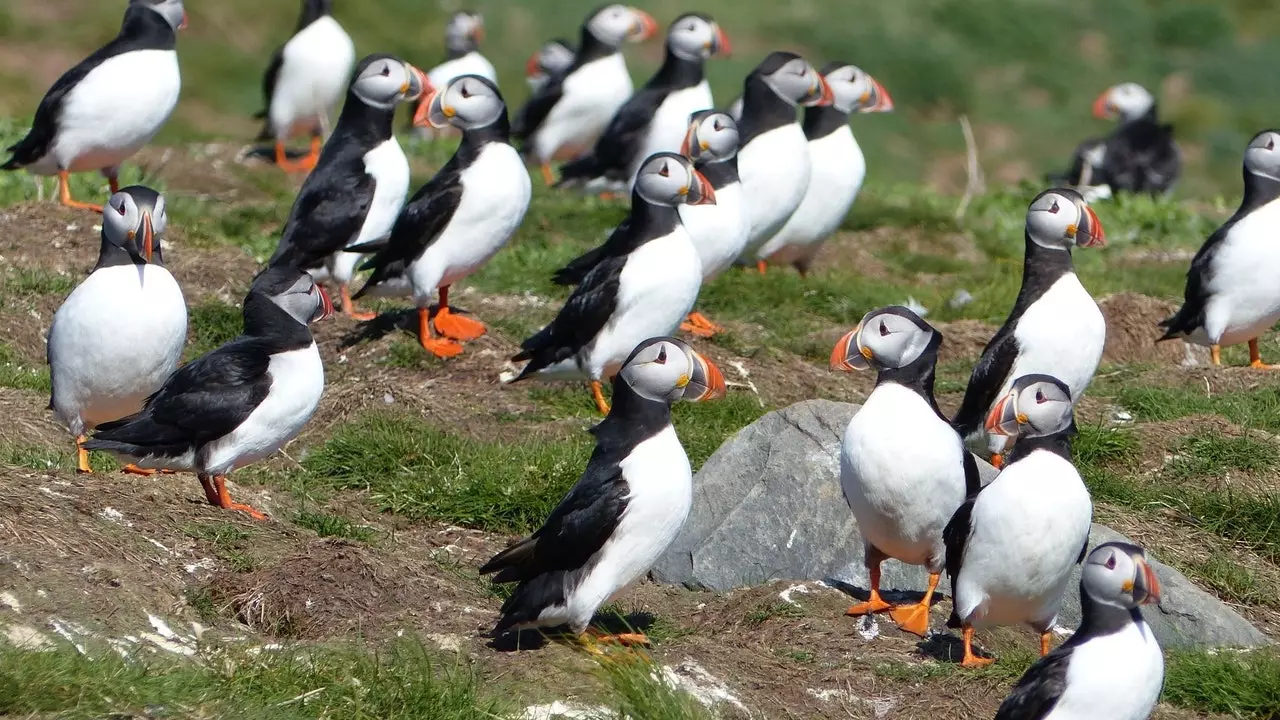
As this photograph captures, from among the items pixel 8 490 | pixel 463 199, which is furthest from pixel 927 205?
pixel 8 490

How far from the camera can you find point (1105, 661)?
16.5 feet

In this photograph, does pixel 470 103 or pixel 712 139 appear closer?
pixel 470 103

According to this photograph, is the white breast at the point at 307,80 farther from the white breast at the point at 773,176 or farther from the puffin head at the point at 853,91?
the white breast at the point at 773,176

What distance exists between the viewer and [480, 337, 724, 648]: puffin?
579cm

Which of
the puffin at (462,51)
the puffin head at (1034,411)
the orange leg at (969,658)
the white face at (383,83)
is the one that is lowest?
the puffin at (462,51)

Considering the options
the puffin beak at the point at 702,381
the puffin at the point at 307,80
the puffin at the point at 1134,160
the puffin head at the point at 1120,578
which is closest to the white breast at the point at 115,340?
the puffin beak at the point at 702,381

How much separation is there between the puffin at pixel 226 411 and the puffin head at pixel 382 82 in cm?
332

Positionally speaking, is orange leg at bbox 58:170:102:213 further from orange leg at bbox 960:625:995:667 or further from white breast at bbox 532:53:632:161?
orange leg at bbox 960:625:995:667

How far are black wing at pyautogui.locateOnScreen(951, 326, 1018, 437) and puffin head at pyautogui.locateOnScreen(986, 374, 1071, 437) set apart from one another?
183 centimetres

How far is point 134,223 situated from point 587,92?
895 centimetres

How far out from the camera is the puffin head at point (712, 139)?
10055mm

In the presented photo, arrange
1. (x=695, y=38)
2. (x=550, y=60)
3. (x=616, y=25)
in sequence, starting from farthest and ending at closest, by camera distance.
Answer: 1. (x=550, y=60)
2. (x=616, y=25)
3. (x=695, y=38)

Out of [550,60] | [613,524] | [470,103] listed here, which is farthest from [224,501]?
[550,60]

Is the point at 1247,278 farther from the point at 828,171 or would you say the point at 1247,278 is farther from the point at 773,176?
the point at 828,171
